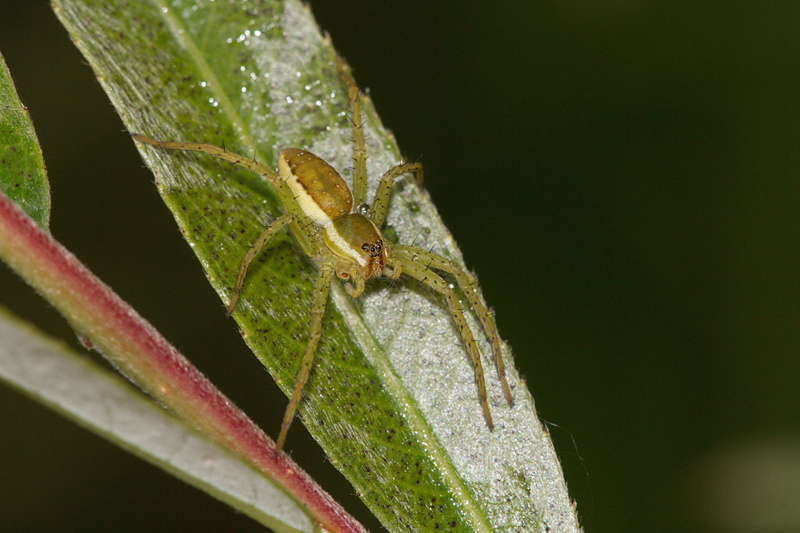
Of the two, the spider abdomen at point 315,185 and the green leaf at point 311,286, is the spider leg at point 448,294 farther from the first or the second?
the spider abdomen at point 315,185

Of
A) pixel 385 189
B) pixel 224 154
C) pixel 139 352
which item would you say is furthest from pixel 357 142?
pixel 139 352

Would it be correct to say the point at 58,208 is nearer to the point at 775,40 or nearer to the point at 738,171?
the point at 738,171

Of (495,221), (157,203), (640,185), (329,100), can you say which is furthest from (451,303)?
(157,203)

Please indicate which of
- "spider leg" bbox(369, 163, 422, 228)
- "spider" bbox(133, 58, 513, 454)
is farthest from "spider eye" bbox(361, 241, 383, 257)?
"spider leg" bbox(369, 163, 422, 228)

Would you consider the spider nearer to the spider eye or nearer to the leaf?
the spider eye

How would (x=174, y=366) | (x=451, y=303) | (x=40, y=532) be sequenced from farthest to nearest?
(x=40, y=532) < (x=451, y=303) < (x=174, y=366)

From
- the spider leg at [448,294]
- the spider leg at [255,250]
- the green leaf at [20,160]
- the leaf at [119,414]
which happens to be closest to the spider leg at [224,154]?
the spider leg at [255,250]
